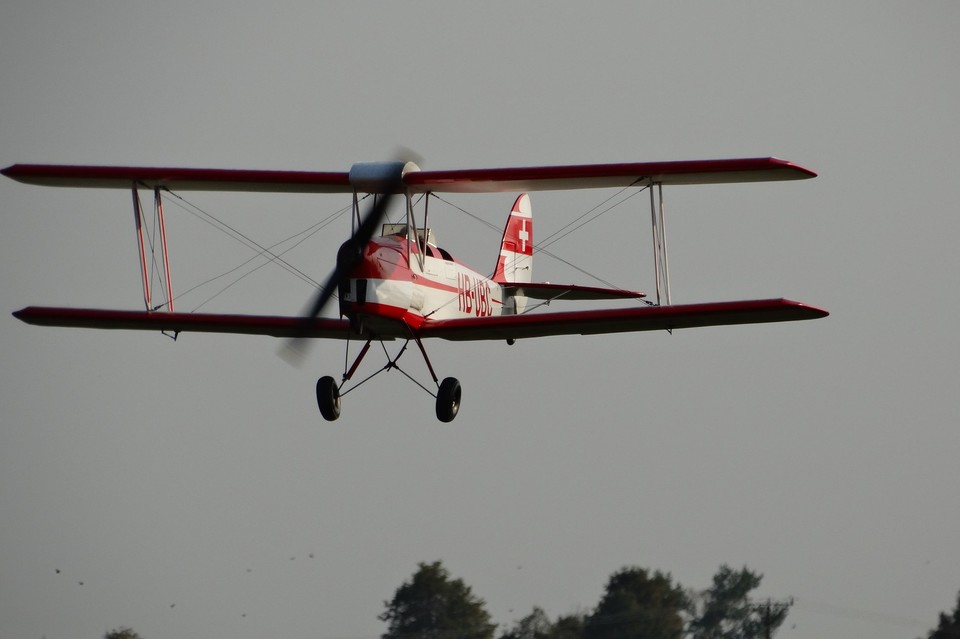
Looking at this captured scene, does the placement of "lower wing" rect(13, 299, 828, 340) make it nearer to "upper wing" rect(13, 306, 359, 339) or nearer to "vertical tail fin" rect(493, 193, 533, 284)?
"upper wing" rect(13, 306, 359, 339)

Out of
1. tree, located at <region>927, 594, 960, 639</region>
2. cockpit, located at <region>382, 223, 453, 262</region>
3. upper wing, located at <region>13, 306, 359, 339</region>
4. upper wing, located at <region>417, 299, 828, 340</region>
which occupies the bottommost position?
tree, located at <region>927, 594, 960, 639</region>

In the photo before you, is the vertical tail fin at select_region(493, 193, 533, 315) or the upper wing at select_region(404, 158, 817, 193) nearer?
the upper wing at select_region(404, 158, 817, 193)

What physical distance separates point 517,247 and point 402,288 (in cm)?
788

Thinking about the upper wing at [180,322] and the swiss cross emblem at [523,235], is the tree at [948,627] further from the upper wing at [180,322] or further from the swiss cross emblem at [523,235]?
the upper wing at [180,322]

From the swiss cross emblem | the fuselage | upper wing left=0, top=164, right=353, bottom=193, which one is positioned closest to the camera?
the fuselage

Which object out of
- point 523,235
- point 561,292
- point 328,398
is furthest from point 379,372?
point 523,235

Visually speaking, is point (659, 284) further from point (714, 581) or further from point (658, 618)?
point (714, 581)

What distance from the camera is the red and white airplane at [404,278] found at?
18.1m

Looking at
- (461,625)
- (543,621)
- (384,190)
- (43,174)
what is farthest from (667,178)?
(461,625)

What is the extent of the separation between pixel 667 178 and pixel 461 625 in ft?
84.5

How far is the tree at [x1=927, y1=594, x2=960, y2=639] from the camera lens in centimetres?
3688

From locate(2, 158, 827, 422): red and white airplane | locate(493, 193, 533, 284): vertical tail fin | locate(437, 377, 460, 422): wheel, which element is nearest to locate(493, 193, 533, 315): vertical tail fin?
locate(493, 193, 533, 284): vertical tail fin

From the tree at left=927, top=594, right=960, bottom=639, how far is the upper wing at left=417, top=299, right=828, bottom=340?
70.9 feet

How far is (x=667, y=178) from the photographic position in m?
19.1
